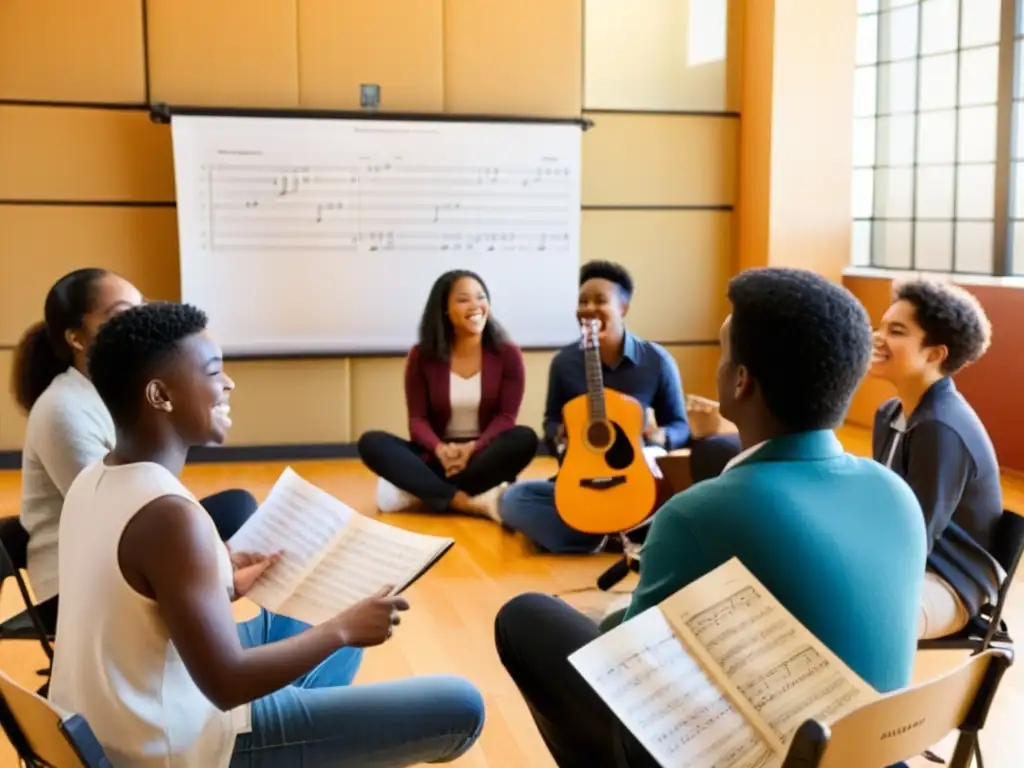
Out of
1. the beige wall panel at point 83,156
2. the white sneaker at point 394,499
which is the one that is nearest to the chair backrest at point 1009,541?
the white sneaker at point 394,499

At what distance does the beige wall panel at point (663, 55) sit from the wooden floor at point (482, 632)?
2.51 m

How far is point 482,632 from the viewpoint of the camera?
3.29 m

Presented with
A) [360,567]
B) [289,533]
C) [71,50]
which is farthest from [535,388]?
[360,567]

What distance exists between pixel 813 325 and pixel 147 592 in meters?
0.90

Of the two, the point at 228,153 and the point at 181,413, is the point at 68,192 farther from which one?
the point at 181,413

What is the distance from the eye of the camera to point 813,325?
1.43 metres

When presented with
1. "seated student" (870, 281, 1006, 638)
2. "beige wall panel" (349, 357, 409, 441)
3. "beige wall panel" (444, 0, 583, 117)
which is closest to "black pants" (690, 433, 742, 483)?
"seated student" (870, 281, 1006, 638)

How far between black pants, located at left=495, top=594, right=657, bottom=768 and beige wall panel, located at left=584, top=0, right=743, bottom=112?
176 inches

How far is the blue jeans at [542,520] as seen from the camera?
4.07m

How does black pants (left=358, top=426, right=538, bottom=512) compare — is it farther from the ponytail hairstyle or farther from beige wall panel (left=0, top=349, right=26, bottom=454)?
the ponytail hairstyle

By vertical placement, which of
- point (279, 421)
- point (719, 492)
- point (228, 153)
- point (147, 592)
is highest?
point (228, 153)

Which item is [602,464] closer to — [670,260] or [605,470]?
[605,470]

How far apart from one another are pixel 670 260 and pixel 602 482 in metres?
2.60

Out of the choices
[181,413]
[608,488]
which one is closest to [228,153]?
[608,488]
